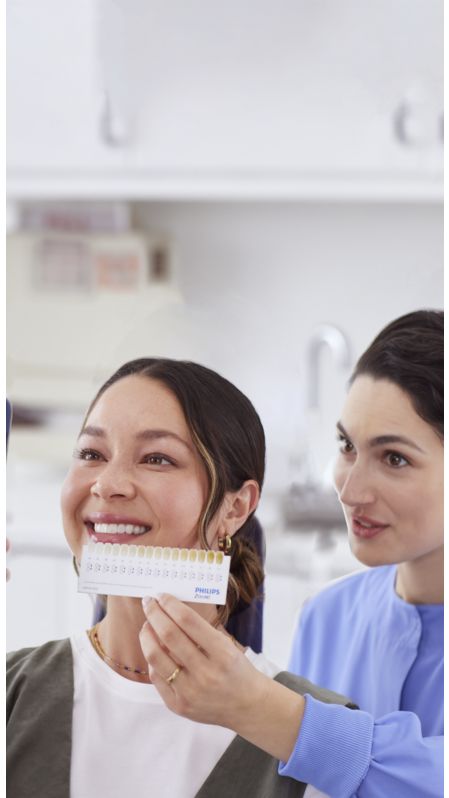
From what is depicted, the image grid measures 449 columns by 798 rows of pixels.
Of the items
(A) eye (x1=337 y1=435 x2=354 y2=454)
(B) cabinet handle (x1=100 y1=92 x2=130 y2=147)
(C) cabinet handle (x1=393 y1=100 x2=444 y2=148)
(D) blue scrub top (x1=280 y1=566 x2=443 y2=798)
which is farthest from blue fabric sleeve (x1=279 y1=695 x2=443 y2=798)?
(B) cabinet handle (x1=100 y1=92 x2=130 y2=147)

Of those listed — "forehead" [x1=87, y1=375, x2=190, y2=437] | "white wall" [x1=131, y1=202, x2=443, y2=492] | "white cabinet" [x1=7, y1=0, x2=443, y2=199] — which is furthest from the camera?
"white wall" [x1=131, y1=202, x2=443, y2=492]

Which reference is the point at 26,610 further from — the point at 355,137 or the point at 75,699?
the point at 355,137

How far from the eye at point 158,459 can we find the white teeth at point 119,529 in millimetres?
50

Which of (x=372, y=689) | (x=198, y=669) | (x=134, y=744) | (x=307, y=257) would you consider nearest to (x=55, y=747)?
(x=134, y=744)

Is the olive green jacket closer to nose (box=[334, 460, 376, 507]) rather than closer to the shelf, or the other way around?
nose (box=[334, 460, 376, 507])

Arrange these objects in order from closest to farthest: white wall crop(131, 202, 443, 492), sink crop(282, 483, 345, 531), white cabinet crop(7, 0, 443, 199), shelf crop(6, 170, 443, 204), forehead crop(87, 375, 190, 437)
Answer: forehead crop(87, 375, 190, 437)
sink crop(282, 483, 345, 531)
white cabinet crop(7, 0, 443, 199)
shelf crop(6, 170, 443, 204)
white wall crop(131, 202, 443, 492)

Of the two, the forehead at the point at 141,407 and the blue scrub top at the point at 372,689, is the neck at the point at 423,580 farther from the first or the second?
the forehead at the point at 141,407

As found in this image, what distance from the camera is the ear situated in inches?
30.7

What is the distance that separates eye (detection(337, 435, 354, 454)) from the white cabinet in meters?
1.29

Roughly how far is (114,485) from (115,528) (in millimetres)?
32

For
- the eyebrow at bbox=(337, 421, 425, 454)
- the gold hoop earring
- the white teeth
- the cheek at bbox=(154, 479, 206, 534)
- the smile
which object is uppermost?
the eyebrow at bbox=(337, 421, 425, 454)

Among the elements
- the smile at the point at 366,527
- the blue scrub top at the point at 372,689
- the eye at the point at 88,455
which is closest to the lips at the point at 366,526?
the smile at the point at 366,527

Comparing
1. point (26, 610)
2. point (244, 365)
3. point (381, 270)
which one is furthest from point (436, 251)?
point (244, 365)

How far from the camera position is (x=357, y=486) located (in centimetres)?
79
